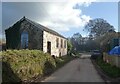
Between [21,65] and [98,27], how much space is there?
7697 centimetres

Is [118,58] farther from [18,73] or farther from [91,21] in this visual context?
[91,21]

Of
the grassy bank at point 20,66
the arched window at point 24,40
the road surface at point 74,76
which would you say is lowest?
the road surface at point 74,76

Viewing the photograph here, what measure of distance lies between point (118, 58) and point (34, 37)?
1619 centimetres

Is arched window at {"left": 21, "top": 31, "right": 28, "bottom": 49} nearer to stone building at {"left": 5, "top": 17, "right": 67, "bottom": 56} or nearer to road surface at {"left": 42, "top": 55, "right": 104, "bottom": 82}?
stone building at {"left": 5, "top": 17, "right": 67, "bottom": 56}

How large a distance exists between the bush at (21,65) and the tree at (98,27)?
7046 cm

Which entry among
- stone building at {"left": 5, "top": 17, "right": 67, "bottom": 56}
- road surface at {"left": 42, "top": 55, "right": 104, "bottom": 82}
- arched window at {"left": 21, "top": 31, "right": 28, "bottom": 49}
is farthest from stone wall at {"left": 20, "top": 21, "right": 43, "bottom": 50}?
road surface at {"left": 42, "top": 55, "right": 104, "bottom": 82}

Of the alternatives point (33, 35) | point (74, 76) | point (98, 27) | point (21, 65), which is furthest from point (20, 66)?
point (98, 27)

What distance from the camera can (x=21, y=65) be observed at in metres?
16.2

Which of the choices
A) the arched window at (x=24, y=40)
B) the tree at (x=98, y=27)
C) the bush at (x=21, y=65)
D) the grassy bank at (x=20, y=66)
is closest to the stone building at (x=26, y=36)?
the arched window at (x=24, y=40)

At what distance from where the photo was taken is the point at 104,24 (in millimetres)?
90938

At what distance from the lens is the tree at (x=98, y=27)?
296 feet

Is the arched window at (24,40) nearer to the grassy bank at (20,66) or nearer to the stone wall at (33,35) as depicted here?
the stone wall at (33,35)

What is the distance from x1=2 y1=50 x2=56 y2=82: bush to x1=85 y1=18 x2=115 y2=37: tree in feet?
231

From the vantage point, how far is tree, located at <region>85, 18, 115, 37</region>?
90.1 m
